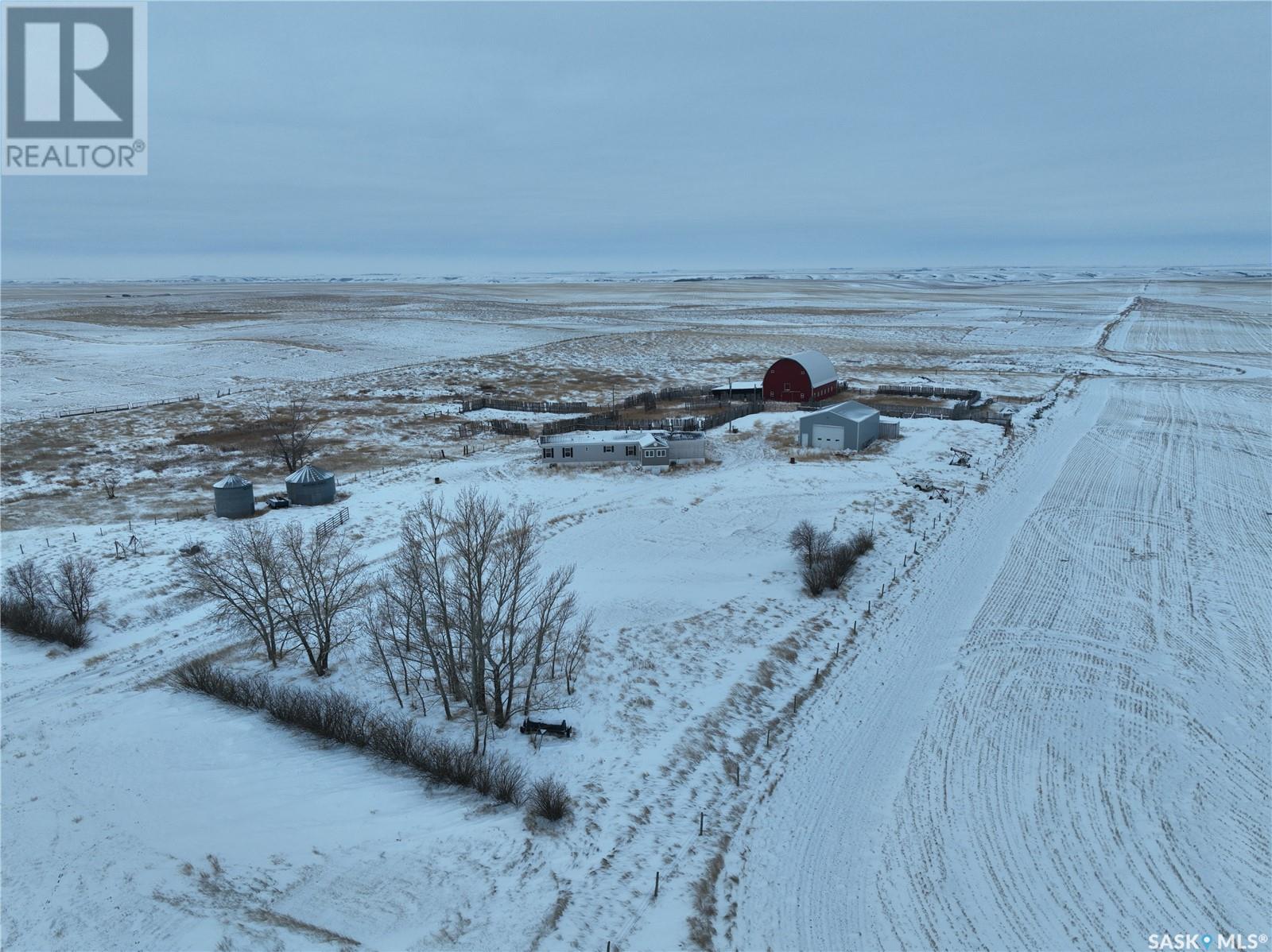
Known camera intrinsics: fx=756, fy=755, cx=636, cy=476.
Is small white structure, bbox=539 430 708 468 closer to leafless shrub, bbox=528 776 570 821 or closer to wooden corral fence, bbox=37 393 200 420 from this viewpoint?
leafless shrub, bbox=528 776 570 821

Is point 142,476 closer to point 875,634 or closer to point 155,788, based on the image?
point 155,788

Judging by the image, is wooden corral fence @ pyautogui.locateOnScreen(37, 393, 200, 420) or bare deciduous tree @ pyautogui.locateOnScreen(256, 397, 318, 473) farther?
wooden corral fence @ pyautogui.locateOnScreen(37, 393, 200, 420)

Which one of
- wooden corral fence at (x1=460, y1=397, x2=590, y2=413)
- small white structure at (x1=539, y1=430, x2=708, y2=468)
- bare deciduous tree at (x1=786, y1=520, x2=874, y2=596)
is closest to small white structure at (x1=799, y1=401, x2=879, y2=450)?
small white structure at (x1=539, y1=430, x2=708, y2=468)

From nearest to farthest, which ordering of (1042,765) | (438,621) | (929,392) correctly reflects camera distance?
(1042,765) < (438,621) < (929,392)


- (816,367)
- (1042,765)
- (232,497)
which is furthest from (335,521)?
(816,367)

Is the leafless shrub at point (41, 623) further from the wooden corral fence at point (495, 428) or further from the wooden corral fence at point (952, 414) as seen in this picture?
the wooden corral fence at point (952, 414)

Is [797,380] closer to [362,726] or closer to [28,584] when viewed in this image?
[362,726]
